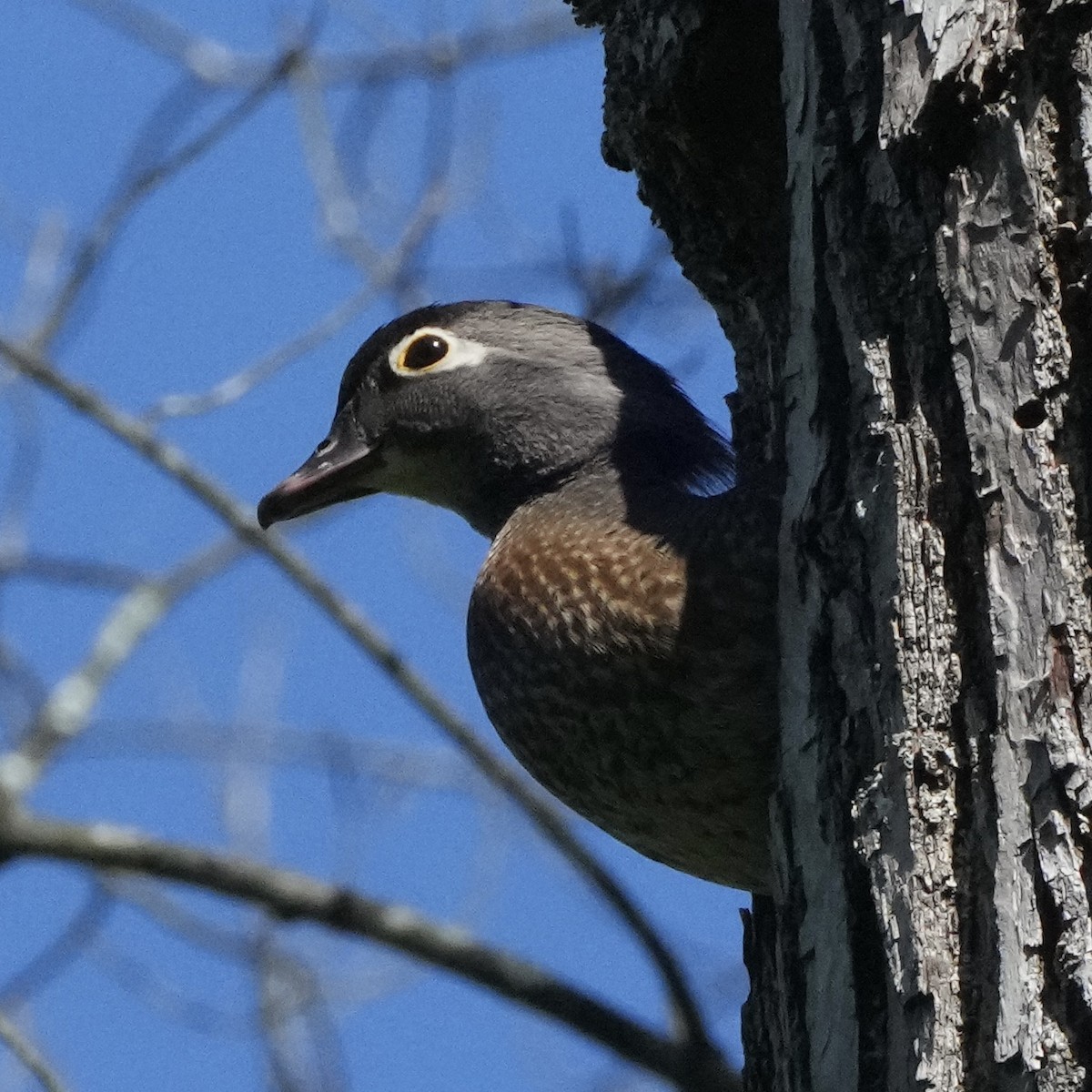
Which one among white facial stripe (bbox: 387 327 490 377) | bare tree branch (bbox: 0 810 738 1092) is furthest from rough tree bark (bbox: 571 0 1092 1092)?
bare tree branch (bbox: 0 810 738 1092)

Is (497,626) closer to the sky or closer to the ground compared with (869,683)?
closer to the sky

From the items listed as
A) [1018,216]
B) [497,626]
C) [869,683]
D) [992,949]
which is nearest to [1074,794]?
[992,949]

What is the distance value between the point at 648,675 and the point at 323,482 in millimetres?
1260

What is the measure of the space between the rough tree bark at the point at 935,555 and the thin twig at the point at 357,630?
2175 mm

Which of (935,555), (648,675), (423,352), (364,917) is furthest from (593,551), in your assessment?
(364,917)

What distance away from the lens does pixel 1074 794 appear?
1.92m

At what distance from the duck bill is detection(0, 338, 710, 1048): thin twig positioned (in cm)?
147

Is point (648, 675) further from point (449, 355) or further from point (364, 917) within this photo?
point (364, 917)

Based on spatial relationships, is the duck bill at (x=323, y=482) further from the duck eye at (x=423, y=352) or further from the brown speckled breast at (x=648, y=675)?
the brown speckled breast at (x=648, y=675)

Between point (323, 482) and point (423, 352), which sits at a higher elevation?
point (423, 352)

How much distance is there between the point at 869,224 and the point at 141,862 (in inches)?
123

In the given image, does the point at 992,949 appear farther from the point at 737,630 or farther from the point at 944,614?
the point at 737,630

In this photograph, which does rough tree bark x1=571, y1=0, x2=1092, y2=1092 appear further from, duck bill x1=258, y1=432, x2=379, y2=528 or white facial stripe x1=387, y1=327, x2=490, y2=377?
duck bill x1=258, y1=432, x2=379, y2=528

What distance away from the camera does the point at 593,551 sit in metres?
2.98
